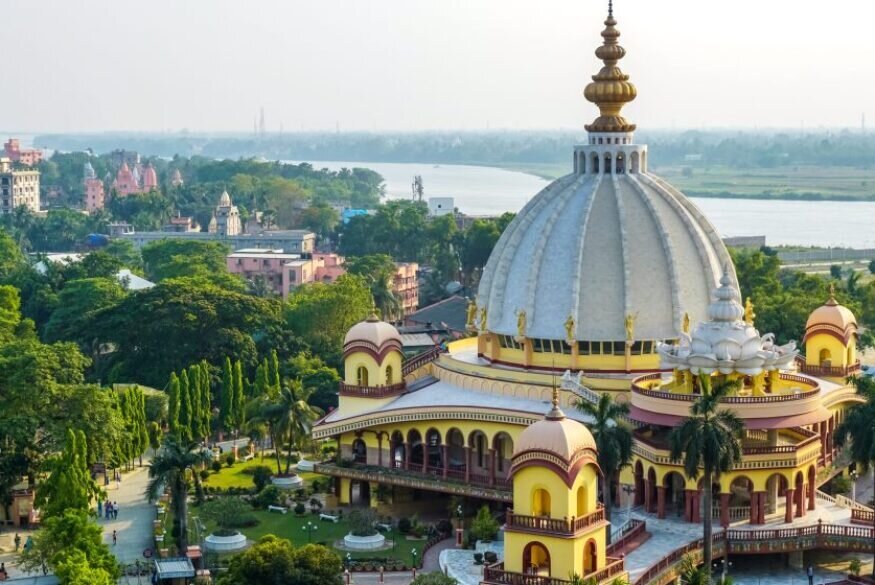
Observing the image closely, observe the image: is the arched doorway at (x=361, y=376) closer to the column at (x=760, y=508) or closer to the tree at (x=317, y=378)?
the tree at (x=317, y=378)

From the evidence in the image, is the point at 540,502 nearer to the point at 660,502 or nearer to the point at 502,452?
the point at 660,502

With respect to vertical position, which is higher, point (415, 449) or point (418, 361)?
point (418, 361)

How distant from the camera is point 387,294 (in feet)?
297

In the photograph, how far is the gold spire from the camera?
56.5 metres

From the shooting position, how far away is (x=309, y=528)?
49.5 meters

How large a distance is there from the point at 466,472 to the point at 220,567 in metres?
8.58

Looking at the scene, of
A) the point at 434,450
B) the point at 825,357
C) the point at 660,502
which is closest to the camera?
the point at 660,502

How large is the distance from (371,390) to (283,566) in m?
15.4

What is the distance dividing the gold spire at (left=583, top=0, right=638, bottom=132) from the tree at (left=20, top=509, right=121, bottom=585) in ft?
69.8

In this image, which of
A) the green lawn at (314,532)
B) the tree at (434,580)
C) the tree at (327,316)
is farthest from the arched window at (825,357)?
the tree at (327,316)

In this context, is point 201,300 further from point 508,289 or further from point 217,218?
point 217,218

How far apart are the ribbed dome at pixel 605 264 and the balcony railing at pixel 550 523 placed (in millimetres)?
16292

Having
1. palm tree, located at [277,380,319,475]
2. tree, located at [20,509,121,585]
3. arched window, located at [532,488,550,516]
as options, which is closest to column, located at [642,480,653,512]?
arched window, located at [532,488,550,516]

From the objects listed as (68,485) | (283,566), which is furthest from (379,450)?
(283,566)
